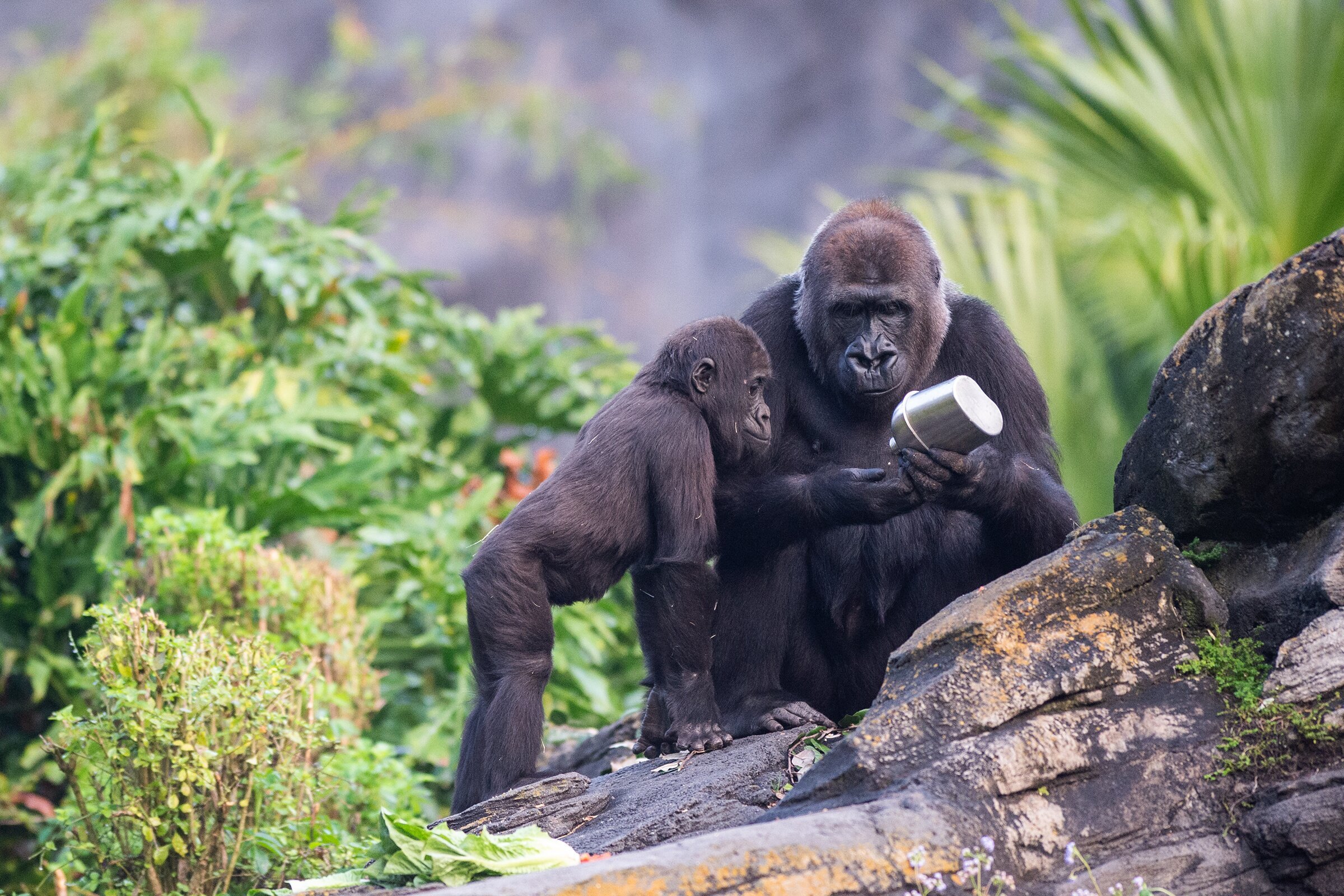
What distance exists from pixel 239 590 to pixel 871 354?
8.45 feet

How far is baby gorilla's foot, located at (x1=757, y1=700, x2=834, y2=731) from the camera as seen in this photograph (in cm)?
370

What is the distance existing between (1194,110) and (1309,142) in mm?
745

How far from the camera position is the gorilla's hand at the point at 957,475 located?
3.42 m

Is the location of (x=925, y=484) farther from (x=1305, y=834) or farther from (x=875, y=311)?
(x=1305, y=834)

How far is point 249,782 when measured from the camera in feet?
11.0

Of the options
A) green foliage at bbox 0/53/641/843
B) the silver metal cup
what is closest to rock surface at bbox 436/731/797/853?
the silver metal cup

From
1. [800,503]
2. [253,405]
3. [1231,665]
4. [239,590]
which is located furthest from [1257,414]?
[253,405]

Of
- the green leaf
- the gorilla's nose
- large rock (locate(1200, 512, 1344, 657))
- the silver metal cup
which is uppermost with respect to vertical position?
the gorilla's nose

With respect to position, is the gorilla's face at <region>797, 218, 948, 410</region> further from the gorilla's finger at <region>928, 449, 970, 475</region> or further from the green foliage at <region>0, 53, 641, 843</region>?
the green foliage at <region>0, 53, 641, 843</region>

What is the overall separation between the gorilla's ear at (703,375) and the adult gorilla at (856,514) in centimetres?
25

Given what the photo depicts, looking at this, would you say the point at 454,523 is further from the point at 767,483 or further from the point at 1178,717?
the point at 1178,717

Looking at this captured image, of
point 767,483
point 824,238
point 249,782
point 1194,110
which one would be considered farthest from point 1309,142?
point 249,782

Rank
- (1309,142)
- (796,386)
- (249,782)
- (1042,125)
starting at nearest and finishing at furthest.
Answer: (249,782), (796,386), (1309,142), (1042,125)

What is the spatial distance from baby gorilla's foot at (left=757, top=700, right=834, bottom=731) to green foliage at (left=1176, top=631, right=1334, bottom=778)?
1159 mm
